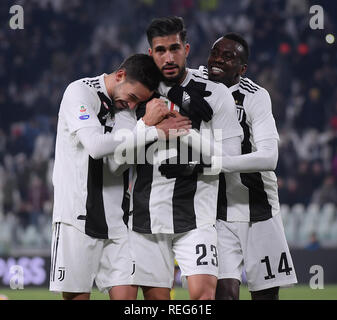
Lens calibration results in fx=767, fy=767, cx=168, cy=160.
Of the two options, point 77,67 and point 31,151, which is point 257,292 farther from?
point 77,67

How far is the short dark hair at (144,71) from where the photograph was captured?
4.48 meters

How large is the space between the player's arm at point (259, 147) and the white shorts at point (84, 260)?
0.78 metres

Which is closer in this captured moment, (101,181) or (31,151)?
(101,181)

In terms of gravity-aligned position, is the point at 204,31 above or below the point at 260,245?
above

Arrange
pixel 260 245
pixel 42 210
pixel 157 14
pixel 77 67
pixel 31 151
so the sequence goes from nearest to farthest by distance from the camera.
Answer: pixel 260 245
pixel 42 210
pixel 31 151
pixel 77 67
pixel 157 14

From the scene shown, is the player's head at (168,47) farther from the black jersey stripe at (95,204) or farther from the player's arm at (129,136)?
the black jersey stripe at (95,204)

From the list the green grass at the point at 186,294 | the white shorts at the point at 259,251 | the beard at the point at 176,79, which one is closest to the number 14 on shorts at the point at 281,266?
the white shorts at the point at 259,251

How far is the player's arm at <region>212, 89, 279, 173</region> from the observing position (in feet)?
14.8

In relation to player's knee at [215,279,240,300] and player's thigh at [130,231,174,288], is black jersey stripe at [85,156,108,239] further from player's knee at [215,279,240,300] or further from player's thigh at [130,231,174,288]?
player's knee at [215,279,240,300]

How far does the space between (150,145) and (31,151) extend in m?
8.50

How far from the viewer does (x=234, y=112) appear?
457cm

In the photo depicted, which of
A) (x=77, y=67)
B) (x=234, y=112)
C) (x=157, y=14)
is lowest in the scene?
(x=234, y=112)

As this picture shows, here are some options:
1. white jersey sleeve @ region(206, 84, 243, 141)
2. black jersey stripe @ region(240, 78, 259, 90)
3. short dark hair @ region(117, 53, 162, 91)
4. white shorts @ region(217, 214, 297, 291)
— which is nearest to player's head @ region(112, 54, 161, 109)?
short dark hair @ region(117, 53, 162, 91)

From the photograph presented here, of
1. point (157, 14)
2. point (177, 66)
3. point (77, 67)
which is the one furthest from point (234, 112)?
point (157, 14)
